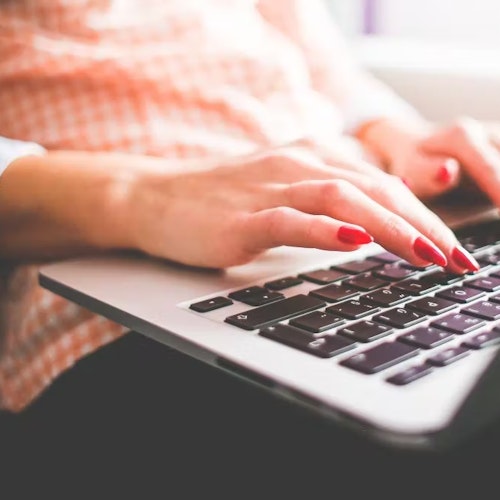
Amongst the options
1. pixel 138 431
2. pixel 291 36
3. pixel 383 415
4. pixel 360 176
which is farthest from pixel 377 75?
pixel 383 415

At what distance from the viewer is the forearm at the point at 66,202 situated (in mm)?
511

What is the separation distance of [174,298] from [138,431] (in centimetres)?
10

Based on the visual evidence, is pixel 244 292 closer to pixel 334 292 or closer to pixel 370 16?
pixel 334 292

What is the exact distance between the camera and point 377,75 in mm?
1115

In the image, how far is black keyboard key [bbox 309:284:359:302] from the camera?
0.41 meters

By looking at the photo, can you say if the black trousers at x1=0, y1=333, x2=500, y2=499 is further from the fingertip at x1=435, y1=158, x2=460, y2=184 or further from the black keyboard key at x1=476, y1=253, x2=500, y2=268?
the fingertip at x1=435, y1=158, x2=460, y2=184

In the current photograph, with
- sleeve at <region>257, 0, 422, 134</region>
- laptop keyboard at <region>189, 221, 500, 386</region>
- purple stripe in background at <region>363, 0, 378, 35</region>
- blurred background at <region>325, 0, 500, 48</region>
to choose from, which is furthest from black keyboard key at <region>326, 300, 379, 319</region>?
purple stripe in background at <region>363, 0, 378, 35</region>

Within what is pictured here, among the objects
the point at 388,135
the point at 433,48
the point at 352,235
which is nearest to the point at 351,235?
the point at 352,235

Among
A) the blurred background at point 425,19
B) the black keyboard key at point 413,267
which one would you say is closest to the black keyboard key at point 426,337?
the black keyboard key at point 413,267

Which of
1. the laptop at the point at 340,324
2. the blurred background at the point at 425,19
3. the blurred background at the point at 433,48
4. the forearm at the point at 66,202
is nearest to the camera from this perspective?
the laptop at the point at 340,324

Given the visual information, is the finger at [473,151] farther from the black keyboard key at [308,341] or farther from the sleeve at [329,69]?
the black keyboard key at [308,341]

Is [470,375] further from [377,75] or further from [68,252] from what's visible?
[377,75]

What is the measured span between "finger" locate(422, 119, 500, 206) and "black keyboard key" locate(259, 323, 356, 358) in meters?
0.31

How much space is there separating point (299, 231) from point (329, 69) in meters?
0.54
